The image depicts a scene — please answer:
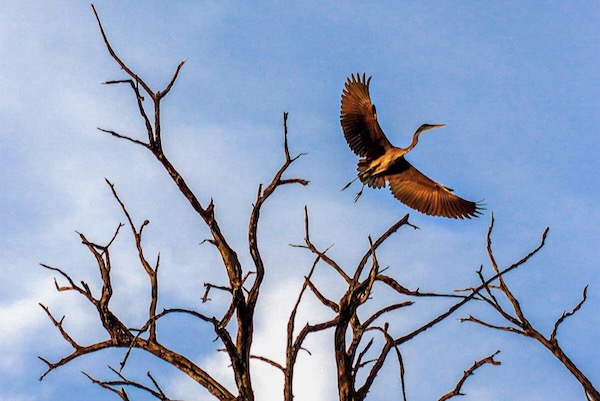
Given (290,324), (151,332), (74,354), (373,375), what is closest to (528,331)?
(373,375)

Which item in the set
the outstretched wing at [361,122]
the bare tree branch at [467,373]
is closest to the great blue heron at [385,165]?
the outstretched wing at [361,122]

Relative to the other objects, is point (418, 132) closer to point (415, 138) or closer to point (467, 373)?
point (415, 138)

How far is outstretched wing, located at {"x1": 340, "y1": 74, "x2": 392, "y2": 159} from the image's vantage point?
1002 centimetres

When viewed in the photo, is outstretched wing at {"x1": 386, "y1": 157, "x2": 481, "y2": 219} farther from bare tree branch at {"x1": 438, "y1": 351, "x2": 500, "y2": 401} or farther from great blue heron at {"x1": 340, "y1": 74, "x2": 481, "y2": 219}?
bare tree branch at {"x1": 438, "y1": 351, "x2": 500, "y2": 401}

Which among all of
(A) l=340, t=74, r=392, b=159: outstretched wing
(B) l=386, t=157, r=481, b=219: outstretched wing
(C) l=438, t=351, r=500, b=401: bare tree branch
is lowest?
(C) l=438, t=351, r=500, b=401: bare tree branch

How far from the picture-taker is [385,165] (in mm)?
10258

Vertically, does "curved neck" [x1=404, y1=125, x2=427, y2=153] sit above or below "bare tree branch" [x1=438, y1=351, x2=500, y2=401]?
above

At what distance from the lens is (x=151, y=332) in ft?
16.6

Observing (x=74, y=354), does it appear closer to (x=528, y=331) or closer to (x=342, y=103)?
(x=528, y=331)

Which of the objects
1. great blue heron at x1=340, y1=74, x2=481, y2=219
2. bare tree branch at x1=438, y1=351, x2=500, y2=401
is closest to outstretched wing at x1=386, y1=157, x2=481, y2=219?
great blue heron at x1=340, y1=74, x2=481, y2=219

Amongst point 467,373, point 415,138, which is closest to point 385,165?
point 415,138

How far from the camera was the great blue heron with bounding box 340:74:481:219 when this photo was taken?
10094mm

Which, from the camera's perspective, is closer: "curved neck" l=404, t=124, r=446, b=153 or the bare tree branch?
the bare tree branch

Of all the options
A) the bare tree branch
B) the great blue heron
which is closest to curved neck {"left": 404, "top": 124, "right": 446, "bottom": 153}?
the great blue heron
